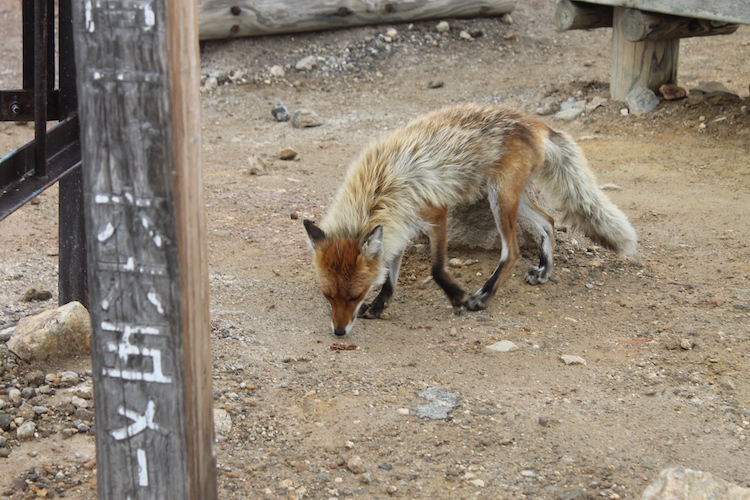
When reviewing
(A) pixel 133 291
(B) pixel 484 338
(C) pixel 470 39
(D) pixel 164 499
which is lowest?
(B) pixel 484 338

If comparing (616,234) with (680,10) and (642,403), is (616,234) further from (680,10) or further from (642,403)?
(680,10)

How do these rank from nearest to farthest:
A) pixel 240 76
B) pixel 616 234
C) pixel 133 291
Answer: pixel 133 291 < pixel 616 234 < pixel 240 76

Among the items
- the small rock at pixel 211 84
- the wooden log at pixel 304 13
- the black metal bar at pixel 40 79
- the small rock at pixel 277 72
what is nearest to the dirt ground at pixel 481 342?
the black metal bar at pixel 40 79

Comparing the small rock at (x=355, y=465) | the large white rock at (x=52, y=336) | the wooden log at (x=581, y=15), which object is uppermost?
the wooden log at (x=581, y=15)

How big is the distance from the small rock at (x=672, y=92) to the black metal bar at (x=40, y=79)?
821 centimetres

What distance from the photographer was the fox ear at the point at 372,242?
4637 mm

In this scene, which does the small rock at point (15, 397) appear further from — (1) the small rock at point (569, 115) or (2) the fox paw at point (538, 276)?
(1) the small rock at point (569, 115)

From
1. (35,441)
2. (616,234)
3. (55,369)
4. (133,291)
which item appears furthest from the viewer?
(616,234)

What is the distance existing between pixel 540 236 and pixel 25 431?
3.94 m

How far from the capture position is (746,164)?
7832mm

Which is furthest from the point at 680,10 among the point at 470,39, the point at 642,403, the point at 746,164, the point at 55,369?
the point at 55,369

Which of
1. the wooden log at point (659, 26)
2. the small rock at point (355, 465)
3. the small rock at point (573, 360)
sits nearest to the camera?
the small rock at point (355, 465)

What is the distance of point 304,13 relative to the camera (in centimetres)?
1140

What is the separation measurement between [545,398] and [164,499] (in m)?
2.22
